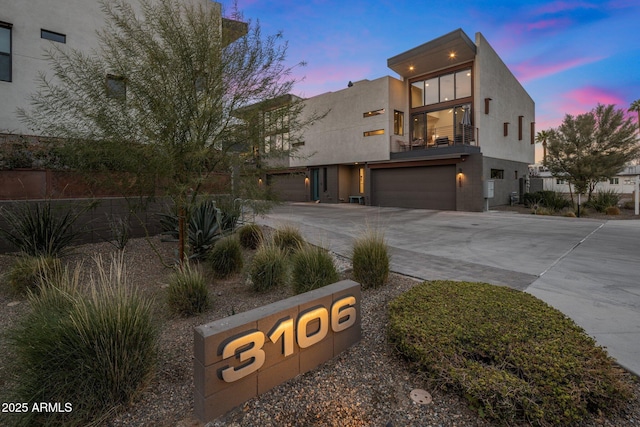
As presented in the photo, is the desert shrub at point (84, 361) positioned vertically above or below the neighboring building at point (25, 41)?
below

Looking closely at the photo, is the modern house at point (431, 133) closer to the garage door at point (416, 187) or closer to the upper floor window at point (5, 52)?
the garage door at point (416, 187)

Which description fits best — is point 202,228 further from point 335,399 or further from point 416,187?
point 416,187

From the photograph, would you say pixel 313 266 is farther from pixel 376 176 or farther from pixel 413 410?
pixel 376 176

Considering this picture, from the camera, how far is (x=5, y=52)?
8.84 m

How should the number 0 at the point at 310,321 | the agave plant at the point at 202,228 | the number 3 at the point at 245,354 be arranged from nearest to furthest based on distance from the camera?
1. the number 3 at the point at 245,354
2. the number 0 at the point at 310,321
3. the agave plant at the point at 202,228

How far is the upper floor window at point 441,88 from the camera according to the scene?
17.8 metres

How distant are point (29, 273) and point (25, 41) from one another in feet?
28.7

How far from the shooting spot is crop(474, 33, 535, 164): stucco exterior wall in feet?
55.9

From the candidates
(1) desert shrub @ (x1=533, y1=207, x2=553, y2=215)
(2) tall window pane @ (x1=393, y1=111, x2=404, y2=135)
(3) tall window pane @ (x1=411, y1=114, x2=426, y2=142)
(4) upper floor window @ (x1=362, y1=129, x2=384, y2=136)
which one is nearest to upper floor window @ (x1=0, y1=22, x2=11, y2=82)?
(4) upper floor window @ (x1=362, y1=129, x2=384, y2=136)

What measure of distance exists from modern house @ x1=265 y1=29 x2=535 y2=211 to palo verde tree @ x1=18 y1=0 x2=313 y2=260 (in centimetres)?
1055

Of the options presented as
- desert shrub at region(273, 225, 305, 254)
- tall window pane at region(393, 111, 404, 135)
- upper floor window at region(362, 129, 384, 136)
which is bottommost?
desert shrub at region(273, 225, 305, 254)

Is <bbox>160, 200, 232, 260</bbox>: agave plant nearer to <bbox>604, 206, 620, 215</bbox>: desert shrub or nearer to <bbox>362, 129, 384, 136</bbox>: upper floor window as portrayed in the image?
<bbox>362, 129, 384, 136</bbox>: upper floor window

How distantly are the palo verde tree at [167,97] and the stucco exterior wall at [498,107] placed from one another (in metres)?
16.1

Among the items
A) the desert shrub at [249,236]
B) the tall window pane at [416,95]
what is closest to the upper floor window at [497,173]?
the tall window pane at [416,95]
